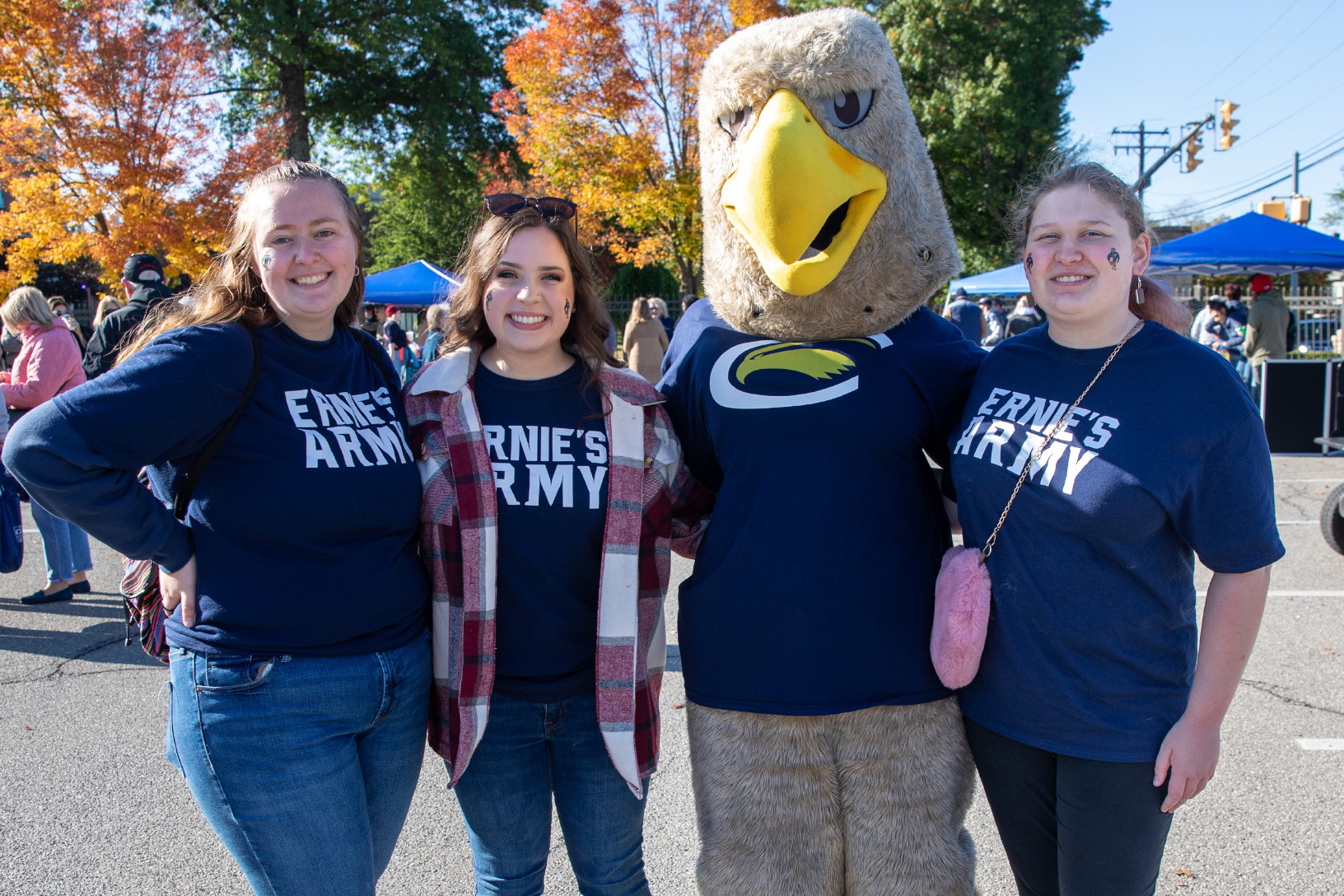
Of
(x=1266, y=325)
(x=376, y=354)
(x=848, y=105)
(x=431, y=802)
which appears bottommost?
(x=431, y=802)

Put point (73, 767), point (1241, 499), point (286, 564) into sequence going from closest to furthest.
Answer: point (1241, 499), point (286, 564), point (73, 767)

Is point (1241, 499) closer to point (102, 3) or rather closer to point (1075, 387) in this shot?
point (1075, 387)

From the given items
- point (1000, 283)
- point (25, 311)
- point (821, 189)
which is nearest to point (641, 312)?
point (25, 311)

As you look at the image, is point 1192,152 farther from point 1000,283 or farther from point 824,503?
point 824,503

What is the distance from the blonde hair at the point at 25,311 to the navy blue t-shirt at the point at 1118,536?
6.05 metres

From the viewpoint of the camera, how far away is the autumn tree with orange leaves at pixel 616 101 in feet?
44.3

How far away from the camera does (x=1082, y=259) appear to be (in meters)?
1.86

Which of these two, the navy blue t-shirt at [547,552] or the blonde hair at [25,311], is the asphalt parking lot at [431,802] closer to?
the navy blue t-shirt at [547,552]

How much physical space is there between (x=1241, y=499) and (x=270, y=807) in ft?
6.30

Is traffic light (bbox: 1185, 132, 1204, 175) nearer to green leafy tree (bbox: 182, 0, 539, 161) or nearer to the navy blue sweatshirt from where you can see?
green leafy tree (bbox: 182, 0, 539, 161)

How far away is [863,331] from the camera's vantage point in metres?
2.22

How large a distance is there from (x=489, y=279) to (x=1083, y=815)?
1.71m

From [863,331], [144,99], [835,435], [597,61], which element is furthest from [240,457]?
[144,99]

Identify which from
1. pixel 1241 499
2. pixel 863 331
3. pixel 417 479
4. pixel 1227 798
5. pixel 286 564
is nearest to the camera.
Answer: pixel 1241 499
